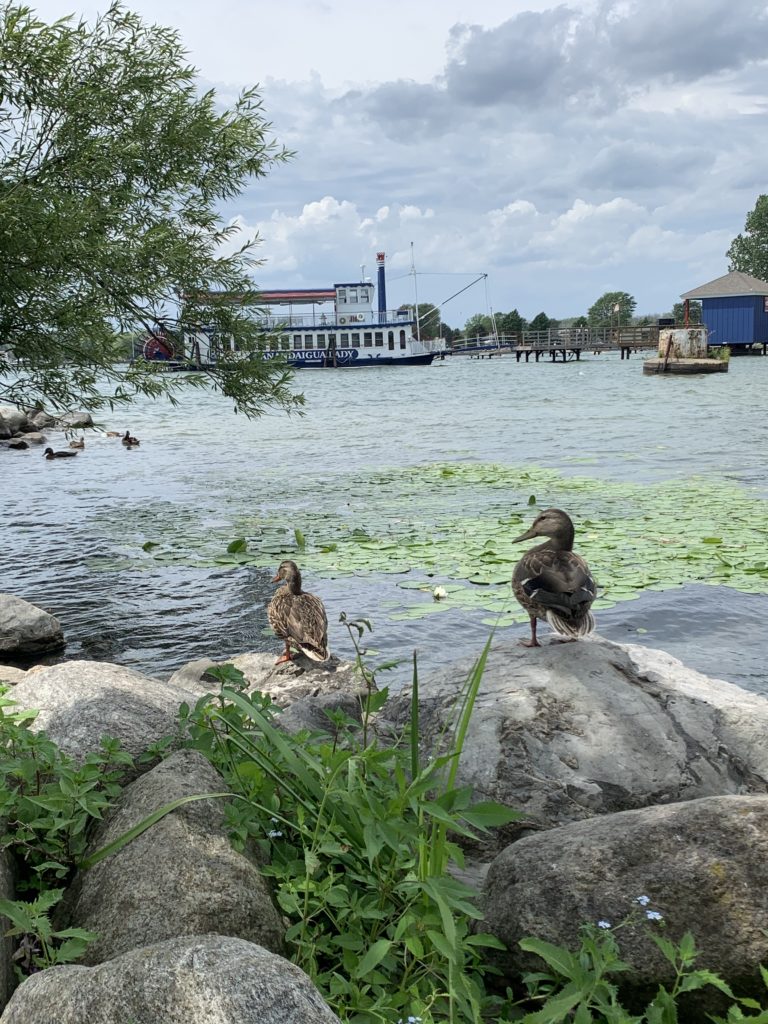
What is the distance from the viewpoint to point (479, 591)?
8.93 meters

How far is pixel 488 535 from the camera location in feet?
36.8

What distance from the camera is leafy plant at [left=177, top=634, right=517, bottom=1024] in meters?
2.52

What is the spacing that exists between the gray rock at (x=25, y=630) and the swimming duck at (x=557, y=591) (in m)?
4.61

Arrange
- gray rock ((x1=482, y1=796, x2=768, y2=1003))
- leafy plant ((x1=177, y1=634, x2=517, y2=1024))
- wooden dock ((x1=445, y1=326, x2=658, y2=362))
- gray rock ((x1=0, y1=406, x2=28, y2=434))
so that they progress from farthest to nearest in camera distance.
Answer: wooden dock ((x1=445, y1=326, x2=658, y2=362)), gray rock ((x1=0, y1=406, x2=28, y2=434)), gray rock ((x1=482, y1=796, x2=768, y2=1003)), leafy plant ((x1=177, y1=634, x2=517, y2=1024))

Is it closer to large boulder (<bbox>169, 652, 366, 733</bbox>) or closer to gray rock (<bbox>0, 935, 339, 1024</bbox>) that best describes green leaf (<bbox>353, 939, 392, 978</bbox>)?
gray rock (<bbox>0, 935, 339, 1024</bbox>)

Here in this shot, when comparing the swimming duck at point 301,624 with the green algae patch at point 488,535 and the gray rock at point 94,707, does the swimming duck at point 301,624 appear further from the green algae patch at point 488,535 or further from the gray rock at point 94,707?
the gray rock at point 94,707

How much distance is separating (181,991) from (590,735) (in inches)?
100

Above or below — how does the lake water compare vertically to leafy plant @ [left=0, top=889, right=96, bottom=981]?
below

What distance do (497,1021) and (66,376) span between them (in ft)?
32.2

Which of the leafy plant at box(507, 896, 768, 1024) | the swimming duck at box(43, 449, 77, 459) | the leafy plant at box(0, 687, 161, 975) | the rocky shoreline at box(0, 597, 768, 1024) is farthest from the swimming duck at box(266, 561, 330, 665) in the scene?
the swimming duck at box(43, 449, 77, 459)

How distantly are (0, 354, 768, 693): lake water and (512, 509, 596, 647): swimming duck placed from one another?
1908 millimetres

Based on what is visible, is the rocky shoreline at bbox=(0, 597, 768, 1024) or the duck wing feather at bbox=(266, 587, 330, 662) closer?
the rocky shoreline at bbox=(0, 597, 768, 1024)

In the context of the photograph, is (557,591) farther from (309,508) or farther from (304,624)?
(309,508)

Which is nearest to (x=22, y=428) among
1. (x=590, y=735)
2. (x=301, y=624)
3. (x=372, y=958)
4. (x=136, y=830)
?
(x=301, y=624)
